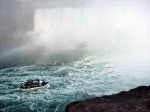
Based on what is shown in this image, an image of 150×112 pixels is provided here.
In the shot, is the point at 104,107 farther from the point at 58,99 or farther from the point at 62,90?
the point at 62,90

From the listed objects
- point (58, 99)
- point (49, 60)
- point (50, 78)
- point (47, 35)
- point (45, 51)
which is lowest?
point (58, 99)

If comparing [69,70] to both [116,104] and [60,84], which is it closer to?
[60,84]

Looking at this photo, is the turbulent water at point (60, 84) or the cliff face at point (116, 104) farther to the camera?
the turbulent water at point (60, 84)

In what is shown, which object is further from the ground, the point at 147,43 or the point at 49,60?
the point at 147,43

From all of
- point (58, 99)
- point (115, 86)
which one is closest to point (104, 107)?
point (58, 99)

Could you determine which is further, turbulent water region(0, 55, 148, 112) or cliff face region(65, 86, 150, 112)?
turbulent water region(0, 55, 148, 112)
